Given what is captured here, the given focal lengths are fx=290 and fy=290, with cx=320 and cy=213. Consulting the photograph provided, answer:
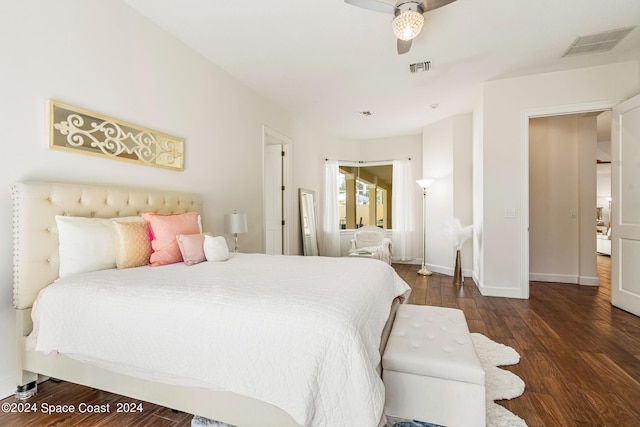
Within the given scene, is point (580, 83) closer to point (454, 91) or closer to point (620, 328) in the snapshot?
point (454, 91)

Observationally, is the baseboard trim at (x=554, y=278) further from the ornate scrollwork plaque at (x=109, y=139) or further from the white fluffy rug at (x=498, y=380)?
the ornate scrollwork plaque at (x=109, y=139)

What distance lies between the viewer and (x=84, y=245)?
71.8 inches

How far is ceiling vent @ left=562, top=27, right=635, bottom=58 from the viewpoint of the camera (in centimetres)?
271

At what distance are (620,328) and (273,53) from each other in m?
4.24

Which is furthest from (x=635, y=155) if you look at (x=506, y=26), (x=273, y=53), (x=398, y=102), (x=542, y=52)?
(x=273, y=53)

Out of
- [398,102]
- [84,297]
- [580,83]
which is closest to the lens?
[84,297]

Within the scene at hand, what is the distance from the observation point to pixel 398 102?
4359 millimetres

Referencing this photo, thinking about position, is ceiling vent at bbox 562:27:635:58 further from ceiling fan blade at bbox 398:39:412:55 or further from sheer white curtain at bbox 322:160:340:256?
sheer white curtain at bbox 322:160:340:256

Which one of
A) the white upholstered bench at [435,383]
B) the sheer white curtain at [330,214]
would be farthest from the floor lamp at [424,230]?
the white upholstered bench at [435,383]

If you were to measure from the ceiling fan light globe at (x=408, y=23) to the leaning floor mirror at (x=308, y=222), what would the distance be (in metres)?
3.37

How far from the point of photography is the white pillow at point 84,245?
70.2 inches

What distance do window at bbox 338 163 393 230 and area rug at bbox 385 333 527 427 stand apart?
418cm

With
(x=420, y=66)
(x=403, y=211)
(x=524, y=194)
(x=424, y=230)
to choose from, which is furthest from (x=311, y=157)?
(x=524, y=194)

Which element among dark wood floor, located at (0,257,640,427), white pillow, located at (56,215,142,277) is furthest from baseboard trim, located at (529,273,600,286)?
white pillow, located at (56,215,142,277)
